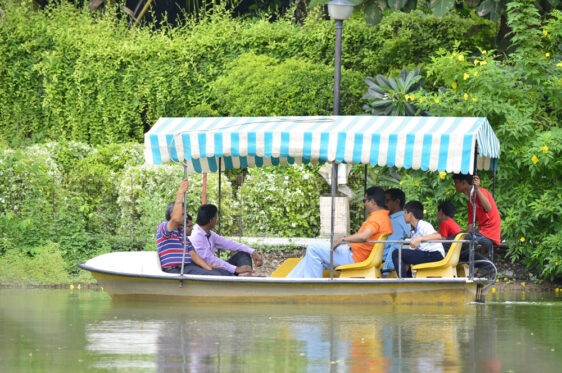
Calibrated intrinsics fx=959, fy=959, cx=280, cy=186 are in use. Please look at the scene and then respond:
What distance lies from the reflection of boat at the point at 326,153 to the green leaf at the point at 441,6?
4.54 metres

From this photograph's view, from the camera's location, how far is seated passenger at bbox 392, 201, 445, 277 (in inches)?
496

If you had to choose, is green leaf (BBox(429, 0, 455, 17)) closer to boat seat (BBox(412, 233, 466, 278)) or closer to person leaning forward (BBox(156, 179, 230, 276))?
boat seat (BBox(412, 233, 466, 278))

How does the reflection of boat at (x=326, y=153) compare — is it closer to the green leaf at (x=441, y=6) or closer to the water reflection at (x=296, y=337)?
the water reflection at (x=296, y=337)

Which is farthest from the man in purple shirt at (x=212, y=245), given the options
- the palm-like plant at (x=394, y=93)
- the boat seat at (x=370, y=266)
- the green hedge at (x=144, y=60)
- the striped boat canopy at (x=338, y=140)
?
the green hedge at (x=144, y=60)

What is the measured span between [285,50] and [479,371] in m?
14.8

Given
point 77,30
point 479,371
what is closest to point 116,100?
point 77,30

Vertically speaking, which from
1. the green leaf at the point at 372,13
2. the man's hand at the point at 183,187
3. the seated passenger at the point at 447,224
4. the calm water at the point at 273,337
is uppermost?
the green leaf at the point at 372,13

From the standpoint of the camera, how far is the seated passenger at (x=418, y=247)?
12586 millimetres

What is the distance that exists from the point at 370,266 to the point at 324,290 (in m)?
0.69

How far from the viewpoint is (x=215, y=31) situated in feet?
74.2

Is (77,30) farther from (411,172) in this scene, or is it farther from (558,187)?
(558,187)

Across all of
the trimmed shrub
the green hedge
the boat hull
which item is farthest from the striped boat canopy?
the green hedge

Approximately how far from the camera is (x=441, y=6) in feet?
54.7

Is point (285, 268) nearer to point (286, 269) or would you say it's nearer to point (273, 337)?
point (286, 269)
